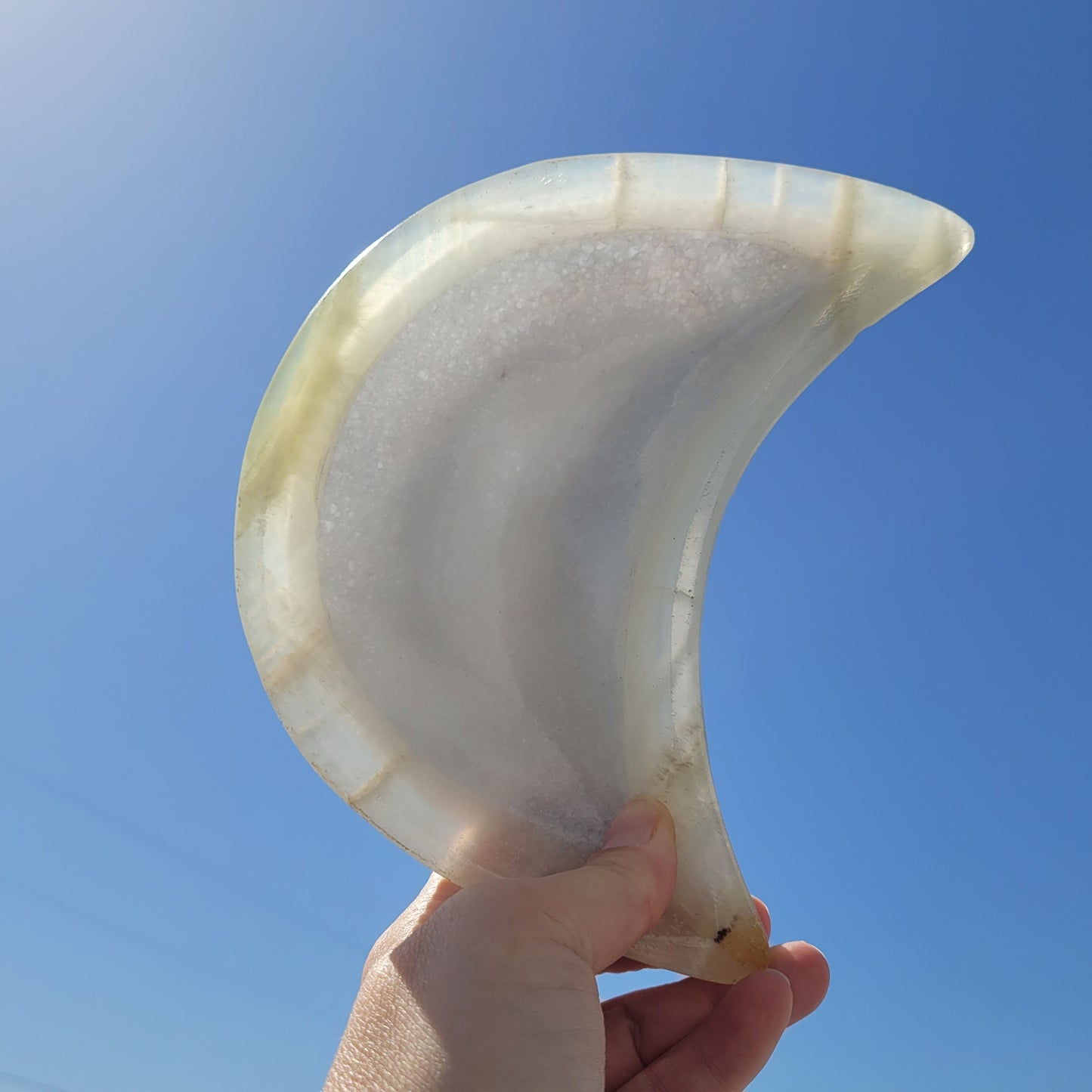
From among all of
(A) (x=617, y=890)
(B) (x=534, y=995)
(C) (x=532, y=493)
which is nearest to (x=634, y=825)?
(A) (x=617, y=890)

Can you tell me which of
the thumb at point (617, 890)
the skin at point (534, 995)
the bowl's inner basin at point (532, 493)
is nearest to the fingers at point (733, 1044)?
the skin at point (534, 995)

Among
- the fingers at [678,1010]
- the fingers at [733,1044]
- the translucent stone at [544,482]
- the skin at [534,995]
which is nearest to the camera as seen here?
the skin at [534,995]

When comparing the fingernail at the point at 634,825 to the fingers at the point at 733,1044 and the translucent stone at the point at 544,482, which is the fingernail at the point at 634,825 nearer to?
the translucent stone at the point at 544,482

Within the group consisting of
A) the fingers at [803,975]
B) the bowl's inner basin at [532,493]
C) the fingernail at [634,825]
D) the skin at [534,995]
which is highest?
the bowl's inner basin at [532,493]

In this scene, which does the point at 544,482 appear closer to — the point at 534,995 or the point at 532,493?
the point at 532,493

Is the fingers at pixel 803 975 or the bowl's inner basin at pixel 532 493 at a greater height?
the bowl's inner basin at pixel 532 493

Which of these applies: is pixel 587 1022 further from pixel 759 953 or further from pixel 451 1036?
pixel 759 953

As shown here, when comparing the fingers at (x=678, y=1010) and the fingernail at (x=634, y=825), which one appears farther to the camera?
the fingers at (x=678, y=1010)
